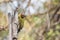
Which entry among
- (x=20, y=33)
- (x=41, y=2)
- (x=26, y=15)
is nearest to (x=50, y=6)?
(x=41, y=2)

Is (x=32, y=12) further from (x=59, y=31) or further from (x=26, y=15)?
(x=59, y=31)

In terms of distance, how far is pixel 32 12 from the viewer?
144cm

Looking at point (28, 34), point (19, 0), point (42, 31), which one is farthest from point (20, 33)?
point (19, 0)

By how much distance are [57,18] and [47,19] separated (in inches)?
3.3

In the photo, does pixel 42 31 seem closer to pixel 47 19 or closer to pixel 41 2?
pixel 47 19

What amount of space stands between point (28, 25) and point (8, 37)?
20 cm

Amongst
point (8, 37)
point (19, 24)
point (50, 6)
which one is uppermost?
point (50, 6)

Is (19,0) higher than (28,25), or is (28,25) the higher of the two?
(19,0)

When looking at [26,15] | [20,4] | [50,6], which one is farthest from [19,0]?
[50,6]

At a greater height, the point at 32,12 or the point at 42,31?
the point at 32,12

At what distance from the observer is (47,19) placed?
4.65ft

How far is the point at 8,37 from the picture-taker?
1406mm

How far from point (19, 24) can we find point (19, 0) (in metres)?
0.21

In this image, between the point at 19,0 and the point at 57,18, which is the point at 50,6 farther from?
the point at 19,0
